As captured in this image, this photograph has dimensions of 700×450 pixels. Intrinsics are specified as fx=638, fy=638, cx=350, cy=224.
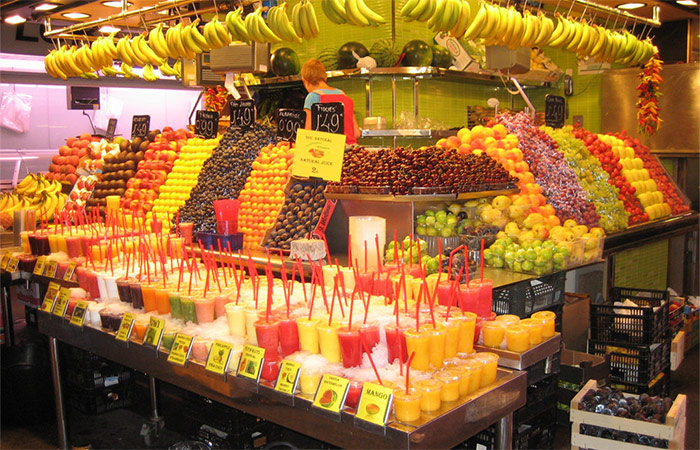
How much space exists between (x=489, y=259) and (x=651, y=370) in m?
1.38

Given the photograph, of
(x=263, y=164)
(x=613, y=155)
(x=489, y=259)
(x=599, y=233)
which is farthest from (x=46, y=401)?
(x=613, y=155)

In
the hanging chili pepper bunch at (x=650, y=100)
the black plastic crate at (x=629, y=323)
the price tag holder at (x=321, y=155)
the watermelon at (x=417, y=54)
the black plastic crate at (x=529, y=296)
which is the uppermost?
the watermelon at (x=417, y=54)

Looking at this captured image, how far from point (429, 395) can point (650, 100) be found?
753 centimetres

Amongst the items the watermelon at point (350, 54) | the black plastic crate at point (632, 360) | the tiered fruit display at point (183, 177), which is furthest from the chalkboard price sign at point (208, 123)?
the black plastic crate at point (632, 360)

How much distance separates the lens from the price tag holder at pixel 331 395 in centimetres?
193

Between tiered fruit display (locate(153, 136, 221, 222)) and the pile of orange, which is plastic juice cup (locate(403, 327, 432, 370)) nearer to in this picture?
the pile of orange

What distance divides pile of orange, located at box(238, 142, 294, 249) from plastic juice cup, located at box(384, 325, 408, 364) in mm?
2398

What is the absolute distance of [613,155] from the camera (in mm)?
6148

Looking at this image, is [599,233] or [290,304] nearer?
[290,304]

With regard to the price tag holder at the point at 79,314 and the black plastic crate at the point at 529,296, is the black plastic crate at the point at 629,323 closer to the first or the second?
the black plastic crate at the point at 529,296

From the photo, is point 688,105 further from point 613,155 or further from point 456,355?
point 456,355

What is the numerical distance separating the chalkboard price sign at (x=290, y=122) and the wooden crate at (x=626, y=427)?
9.12 feet

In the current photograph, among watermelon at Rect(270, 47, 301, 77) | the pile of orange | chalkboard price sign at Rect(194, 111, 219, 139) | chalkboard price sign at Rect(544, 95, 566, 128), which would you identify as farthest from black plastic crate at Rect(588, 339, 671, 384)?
watermelon at Rect(270, 47, 301, 77)

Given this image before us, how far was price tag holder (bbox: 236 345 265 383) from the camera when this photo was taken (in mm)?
2186
